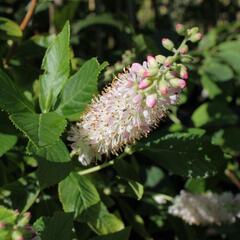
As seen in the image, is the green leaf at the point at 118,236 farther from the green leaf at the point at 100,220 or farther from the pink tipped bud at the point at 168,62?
the pink tipped bud at the point at 168,62

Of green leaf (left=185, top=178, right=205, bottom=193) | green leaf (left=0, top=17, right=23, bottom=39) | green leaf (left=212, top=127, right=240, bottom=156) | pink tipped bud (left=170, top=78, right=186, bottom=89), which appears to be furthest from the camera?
green leaf (left=212, top=127, right=240, bottom=156)

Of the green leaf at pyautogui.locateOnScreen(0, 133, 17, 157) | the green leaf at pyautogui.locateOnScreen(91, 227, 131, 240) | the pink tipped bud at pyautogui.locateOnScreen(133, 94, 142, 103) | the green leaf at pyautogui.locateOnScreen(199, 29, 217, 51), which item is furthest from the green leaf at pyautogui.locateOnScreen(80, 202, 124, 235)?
the green leaf at pyautogui.locateOnScreen(199, 29, 217, 51)

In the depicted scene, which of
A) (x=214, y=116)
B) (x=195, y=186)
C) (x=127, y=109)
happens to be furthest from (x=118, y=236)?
(x=214, y=116)

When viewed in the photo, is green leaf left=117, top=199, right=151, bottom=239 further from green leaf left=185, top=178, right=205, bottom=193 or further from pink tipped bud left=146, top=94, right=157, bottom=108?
pink tipped bud left=146, top=94, right=157, bottom=108

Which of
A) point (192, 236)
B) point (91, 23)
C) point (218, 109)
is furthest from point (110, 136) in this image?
point (91, 23)

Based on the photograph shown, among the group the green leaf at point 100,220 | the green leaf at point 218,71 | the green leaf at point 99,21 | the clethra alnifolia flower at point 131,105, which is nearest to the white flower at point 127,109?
the clethra alnifolia flower at point 131,105

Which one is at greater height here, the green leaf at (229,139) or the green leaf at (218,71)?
the green leaf at (218,71)

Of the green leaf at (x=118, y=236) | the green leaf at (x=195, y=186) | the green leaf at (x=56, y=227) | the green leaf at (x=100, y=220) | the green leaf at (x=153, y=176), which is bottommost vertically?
the green leaf at (x=153, y=176)
